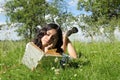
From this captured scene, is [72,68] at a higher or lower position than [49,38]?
lower

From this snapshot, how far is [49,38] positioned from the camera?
21.9 ft

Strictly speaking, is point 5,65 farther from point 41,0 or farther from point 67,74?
point 41,0

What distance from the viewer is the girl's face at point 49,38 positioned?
671 centimetres

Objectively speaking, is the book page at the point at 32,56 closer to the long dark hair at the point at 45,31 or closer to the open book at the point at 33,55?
Result: the open book at the point at 33,55

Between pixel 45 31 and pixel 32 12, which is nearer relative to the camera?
pixel 45 31

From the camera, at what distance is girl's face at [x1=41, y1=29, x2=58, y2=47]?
6.71 metres

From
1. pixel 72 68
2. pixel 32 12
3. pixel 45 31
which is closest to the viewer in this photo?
pixel 72 68

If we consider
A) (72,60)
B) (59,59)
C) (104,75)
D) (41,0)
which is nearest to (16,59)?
(72,60)

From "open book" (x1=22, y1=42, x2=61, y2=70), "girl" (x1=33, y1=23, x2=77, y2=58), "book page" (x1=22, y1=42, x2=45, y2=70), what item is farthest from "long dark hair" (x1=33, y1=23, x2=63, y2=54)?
"book page" (x1=22, y1=42, x2=45, y2=70)

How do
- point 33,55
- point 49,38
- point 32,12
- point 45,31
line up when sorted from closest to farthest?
point 33,55
point 49,38
point 45,31
point 32,12

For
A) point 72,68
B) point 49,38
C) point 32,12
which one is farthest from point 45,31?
point 32,12

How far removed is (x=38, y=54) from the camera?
594 cm

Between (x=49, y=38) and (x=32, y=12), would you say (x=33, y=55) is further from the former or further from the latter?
(x=32, y=12)

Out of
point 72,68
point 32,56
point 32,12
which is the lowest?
point 32,12
